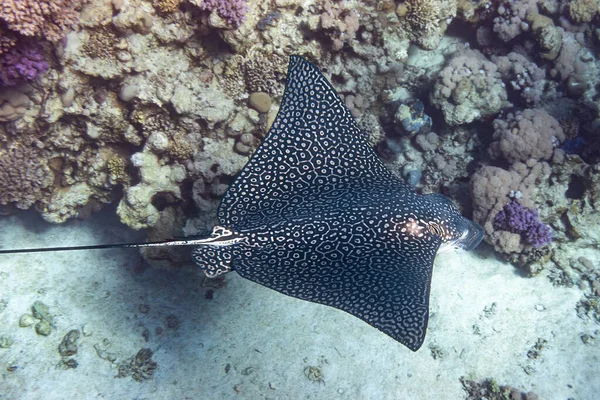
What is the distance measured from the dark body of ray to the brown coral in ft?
9.29

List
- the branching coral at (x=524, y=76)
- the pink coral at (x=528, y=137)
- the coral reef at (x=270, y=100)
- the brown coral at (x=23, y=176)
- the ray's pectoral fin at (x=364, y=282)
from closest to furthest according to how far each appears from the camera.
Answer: the ray's pectoral fin at (x=364, y=282) < the coral reef at (x=270, y=100) < the brown coral at (x=23, y=176) < the pink coral at (x=528, y=137) < the branching coral at (x=524, y=76)

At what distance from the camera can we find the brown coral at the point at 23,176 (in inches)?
181

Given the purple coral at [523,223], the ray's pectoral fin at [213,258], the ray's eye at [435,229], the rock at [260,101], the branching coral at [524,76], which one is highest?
the branching coral at [524,76]

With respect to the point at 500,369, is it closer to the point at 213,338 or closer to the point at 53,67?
the point at 213,338

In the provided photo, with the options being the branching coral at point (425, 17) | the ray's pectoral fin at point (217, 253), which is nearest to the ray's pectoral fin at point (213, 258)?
the ray's pectoral fin at point (217, 253)

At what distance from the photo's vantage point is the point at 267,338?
4805 millimetres

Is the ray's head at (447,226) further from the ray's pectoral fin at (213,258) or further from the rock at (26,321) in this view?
the rock at (26,321)

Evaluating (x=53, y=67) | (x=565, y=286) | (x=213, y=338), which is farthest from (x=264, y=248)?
(x=565, y=286)

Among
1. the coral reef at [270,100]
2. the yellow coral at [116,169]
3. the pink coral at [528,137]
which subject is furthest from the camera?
the pink coral at [528,137]

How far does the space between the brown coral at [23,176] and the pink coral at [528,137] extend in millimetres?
6376

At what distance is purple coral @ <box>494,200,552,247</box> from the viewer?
512cm

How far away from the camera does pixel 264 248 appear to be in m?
3.58

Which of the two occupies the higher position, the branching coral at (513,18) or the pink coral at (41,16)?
the branching coral at (513,18)

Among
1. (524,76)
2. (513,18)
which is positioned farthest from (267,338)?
(513,18)
